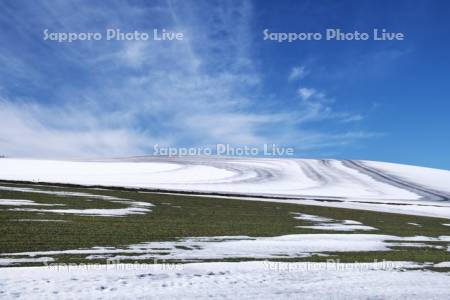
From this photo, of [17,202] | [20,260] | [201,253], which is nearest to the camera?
[20,260]

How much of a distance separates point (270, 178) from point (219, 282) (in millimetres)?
62076

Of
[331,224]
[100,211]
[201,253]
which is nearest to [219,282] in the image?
[201,253]

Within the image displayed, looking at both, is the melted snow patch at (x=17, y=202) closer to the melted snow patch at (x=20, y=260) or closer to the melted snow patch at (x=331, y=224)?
the melted snow patch at (x=20, y=260)

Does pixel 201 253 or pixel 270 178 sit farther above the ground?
pixel 270 178

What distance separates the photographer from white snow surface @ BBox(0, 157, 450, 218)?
5581 centimetres

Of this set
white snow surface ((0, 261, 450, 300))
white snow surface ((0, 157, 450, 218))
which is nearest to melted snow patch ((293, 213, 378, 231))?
white snow surface ((0, 261, 450, 300))

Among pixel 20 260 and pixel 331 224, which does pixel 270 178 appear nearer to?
pixel 331 224

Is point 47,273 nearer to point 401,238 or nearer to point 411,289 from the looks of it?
point 411,289

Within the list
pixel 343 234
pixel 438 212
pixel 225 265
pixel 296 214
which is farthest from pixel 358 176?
pixel 225 265

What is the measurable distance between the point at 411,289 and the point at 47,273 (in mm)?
8274

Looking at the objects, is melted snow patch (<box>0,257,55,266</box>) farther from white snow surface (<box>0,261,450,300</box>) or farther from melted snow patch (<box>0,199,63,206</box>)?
melted snow patch (<box>0,199,63,206</box>)

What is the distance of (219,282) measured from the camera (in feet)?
36.9

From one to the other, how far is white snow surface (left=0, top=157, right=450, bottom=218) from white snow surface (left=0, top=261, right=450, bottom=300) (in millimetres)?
34824

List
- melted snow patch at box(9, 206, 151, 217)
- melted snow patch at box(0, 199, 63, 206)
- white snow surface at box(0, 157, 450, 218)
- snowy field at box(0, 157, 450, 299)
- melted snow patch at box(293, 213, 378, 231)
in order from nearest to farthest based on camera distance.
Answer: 1. snowy field at box(0, 157, 450, 299)
2. melted snow patch at box(9, 206, 151, 217)
3. melted snow patch at box(293, 213, 378, 231)
4. melted snow patch at box(0, 199, 63, 206)
5. white snow surface at box(0, 157, 450, 218)
